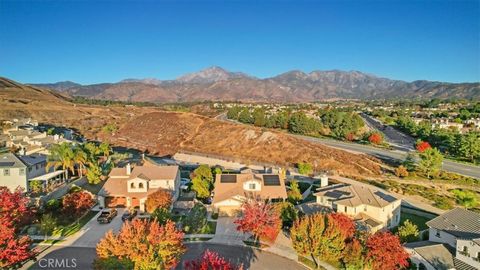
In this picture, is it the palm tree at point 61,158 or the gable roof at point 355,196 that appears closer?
the gable roof at point 355,196

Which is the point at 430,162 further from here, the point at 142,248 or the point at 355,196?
the point at 142,248

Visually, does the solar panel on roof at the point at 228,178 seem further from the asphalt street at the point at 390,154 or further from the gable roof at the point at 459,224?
the asphalt street at the point at 390,154

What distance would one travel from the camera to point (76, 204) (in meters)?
34.0

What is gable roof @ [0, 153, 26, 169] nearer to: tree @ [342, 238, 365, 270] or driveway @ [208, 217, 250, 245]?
driveway @ [208, 217, 250, 245]

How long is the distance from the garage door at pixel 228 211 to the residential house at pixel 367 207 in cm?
872

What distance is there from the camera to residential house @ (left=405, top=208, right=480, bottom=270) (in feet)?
77.3

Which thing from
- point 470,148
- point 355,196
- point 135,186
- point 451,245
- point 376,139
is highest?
point 376,139

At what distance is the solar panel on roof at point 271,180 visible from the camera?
39.6m

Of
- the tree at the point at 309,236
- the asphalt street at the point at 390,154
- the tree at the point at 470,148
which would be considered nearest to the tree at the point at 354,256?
the tree at the point at 309,236

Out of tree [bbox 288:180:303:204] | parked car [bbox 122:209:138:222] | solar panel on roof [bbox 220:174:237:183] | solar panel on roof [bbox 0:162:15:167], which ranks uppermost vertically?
solar panel on roof [bbox 0:162:15:167]

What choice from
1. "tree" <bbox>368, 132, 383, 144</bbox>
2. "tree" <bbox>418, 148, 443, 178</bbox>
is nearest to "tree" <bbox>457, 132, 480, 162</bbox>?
"tree" <bbox>418, 148, 443, 178</bbox>

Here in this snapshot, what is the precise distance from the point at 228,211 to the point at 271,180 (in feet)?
23.1

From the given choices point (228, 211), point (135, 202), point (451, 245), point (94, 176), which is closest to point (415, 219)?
point (451, 245)

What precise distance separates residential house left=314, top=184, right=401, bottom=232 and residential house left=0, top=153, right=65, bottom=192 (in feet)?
104
